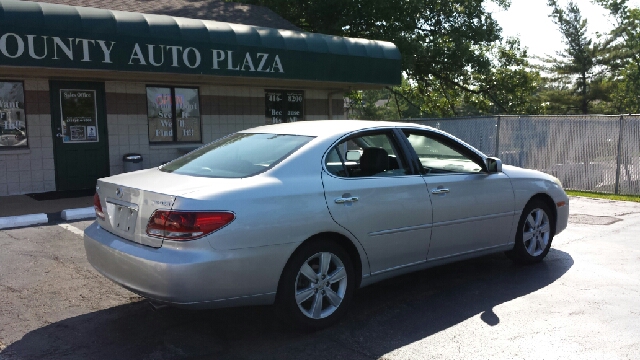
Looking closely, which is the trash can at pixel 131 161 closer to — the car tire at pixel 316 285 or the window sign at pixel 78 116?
the window sign at pixel 78 116

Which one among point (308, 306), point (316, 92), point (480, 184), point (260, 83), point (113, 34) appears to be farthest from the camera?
point (316, 92)

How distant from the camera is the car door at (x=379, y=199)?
14.8 feet

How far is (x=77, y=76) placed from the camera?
11.5 meters

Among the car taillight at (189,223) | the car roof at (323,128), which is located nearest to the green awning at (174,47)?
the car roof at (323,128)

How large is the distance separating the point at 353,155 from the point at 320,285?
1.44 metres

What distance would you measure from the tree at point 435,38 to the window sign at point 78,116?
31.7ft

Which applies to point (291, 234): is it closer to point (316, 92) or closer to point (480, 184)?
point (480, 184)

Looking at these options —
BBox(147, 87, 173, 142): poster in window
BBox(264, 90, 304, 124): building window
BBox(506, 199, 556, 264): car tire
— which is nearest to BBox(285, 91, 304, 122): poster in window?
BBox(264, 90, 304, 124): building window

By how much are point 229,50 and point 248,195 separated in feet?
27.3

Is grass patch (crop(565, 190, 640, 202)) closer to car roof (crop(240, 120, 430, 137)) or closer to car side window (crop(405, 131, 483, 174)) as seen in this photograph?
car side window (crop(405, 131, 483, 174))

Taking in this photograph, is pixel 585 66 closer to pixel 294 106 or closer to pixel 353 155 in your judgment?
pixel 294 106

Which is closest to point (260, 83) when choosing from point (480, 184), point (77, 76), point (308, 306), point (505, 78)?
point (77, 76)

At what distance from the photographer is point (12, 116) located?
438 inches

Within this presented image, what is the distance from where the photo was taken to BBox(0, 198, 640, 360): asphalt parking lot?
157 inches
